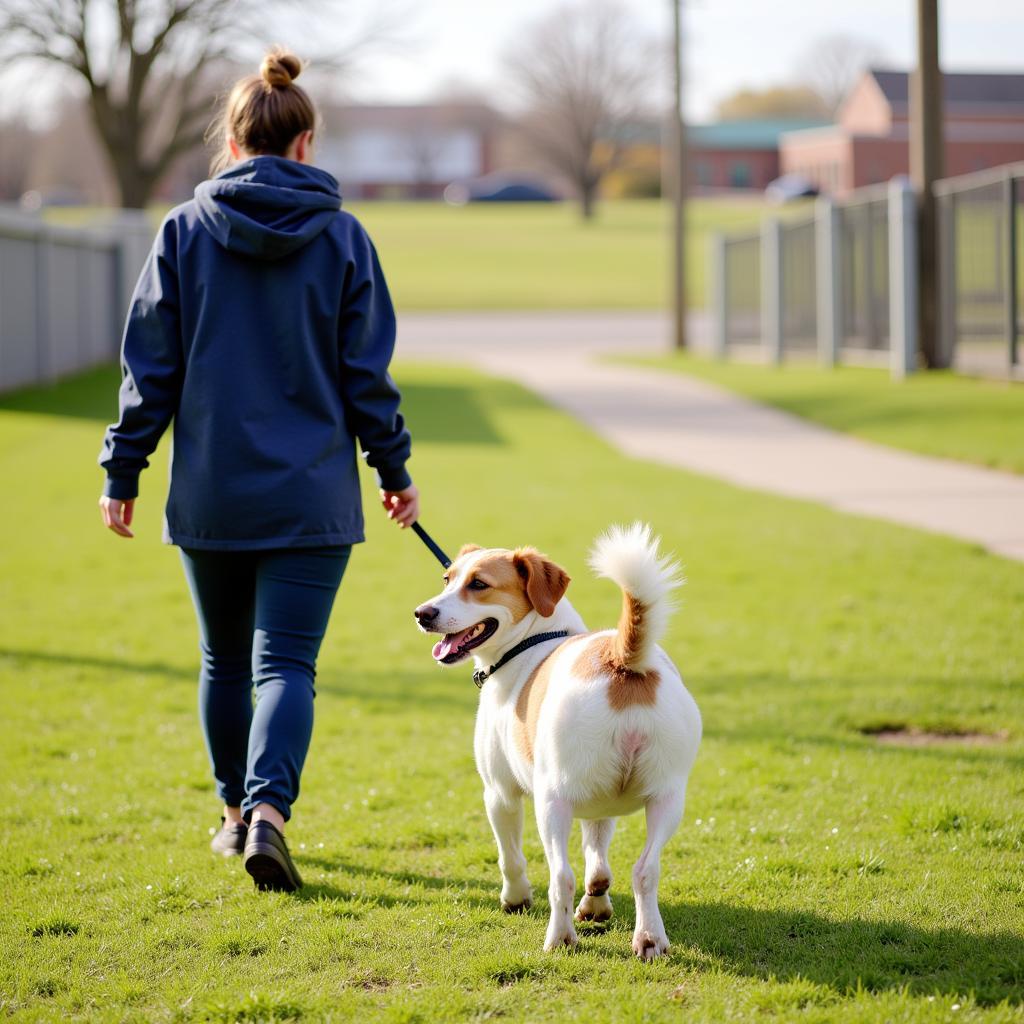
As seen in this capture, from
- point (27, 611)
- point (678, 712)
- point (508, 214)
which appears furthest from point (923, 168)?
point (508, 214)

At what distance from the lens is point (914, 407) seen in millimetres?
17297

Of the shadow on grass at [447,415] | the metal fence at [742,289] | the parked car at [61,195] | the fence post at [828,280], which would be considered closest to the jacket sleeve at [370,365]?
the shadow on grass at [447,415]

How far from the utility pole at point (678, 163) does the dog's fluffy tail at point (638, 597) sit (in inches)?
1084

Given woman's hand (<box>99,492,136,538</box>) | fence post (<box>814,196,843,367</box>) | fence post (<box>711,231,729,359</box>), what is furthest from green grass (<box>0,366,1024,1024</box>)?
fence post (<box>711,231,729,359</box>)

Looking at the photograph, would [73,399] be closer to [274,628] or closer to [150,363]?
[150,363]

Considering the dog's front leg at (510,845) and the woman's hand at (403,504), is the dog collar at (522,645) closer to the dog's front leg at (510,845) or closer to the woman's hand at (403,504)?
the dog's front leg at (510,845)

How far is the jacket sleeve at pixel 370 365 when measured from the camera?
4.12 m

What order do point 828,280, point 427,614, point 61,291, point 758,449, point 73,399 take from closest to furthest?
point 427,614 → point 758,449 → point 73,399 → point 828,280 → point 61,291

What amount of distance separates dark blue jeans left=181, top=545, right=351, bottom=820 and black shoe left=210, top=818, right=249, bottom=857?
1.51 feet

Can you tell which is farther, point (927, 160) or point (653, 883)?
point (927, 160)

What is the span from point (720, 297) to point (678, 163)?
118 inches

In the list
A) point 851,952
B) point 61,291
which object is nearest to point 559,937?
point 851,952

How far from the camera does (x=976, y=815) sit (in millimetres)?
4641

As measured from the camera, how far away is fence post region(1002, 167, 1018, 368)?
17.3 metres
